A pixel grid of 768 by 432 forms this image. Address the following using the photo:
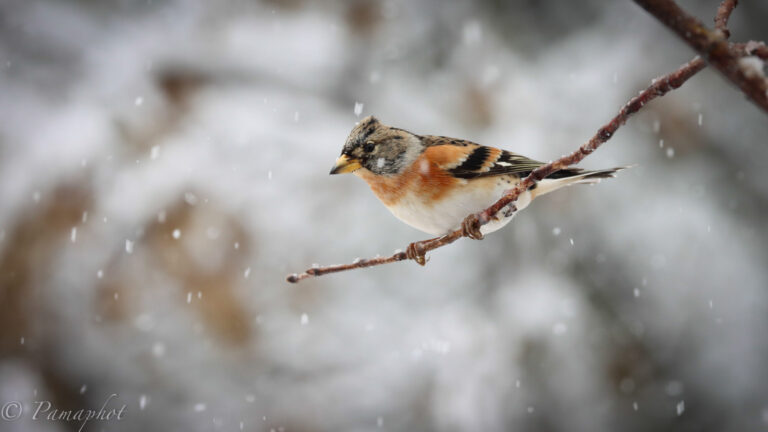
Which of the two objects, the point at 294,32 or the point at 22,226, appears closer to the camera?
the point at 22,226

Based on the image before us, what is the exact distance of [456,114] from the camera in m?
5.50

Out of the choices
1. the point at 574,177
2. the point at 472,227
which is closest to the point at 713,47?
the point at 472,227

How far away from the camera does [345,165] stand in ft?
5.21

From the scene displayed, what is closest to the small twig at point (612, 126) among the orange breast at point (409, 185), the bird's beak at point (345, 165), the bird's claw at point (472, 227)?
the bird's claw at point (472, 227)

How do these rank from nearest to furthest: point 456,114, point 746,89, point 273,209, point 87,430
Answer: point 746,89, point 87,430, point 273,209, point 456,114

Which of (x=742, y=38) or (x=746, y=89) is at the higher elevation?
(x=742, y=38)

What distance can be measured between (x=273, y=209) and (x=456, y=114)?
192 centimetres

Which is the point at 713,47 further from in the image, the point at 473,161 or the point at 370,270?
the point at 370,270

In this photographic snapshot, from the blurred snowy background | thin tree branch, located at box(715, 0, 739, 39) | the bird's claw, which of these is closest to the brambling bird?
the bird's claw

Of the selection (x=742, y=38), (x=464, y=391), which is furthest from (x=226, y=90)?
(x=742, y=38)

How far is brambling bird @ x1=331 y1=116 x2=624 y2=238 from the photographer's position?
1.75 metres

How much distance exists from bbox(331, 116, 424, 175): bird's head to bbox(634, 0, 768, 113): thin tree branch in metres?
0.95

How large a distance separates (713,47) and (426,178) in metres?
1.29

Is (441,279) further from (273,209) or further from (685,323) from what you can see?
(685,323)
